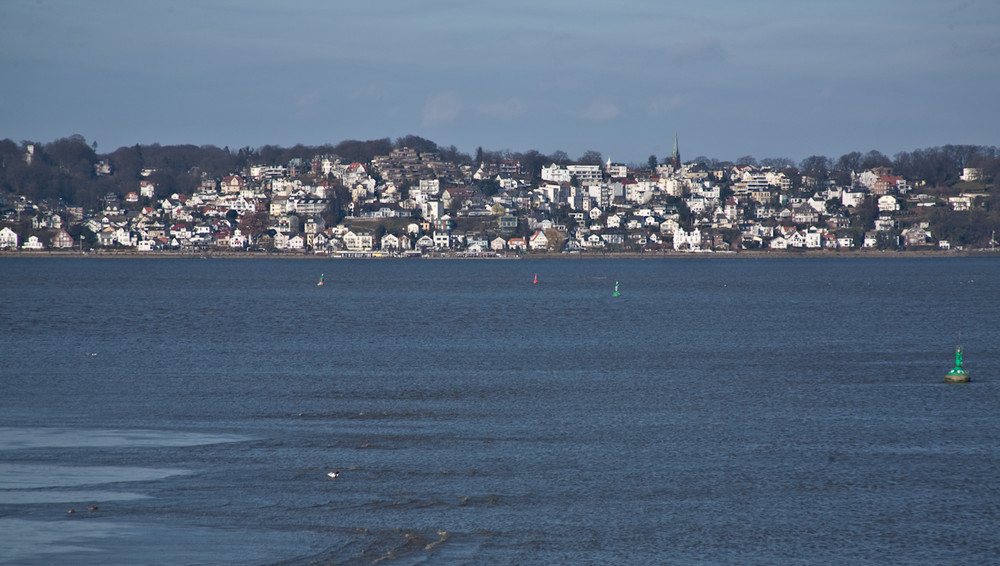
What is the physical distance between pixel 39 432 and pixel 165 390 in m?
6.56

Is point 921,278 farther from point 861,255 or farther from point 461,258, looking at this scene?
point 461,258

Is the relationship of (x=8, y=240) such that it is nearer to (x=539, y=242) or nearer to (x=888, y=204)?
(x=539, y=242)

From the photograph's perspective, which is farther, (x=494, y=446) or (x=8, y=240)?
(x=8, y=240)

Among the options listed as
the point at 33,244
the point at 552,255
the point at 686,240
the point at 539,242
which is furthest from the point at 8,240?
the point at 686,240

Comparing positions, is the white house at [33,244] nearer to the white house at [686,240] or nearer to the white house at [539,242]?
the white house at [539,242]

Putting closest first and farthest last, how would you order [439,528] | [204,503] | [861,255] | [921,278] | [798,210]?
[439,528], [204,503], [921,278], [861,255], [798,210]

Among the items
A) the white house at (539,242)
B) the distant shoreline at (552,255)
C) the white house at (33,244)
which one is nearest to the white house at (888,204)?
the distant shoreline at (552,255)

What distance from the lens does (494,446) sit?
2058 centimetres

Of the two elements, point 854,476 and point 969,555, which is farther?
point 854,476

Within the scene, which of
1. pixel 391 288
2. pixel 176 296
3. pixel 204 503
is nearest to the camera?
pixel 204 503

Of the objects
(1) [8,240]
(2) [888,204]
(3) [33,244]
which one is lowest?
(3) [33,244]

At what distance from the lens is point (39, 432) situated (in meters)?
20.9

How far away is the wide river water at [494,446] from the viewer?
14.4 m

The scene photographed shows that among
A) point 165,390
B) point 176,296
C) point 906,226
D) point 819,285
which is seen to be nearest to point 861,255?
point 906,226
